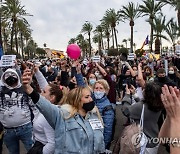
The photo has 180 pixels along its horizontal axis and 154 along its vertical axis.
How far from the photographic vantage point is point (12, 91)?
432 centimetres

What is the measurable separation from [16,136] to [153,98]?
1983 mm

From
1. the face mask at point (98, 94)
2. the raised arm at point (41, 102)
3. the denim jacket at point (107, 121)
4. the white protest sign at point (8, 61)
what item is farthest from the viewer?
the white protest sign at point (8, 61)

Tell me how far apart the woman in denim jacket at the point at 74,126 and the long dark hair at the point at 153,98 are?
2.19 feet

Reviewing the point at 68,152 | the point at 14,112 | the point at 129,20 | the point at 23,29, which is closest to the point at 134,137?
the point at 68,152

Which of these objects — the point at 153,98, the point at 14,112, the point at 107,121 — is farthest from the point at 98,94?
the point at 153,98

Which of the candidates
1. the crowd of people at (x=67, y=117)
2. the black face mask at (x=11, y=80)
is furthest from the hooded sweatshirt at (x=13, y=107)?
the black face mask at (x=11, y=80)

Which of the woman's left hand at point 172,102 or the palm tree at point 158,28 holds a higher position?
the palm tree at point 158,28

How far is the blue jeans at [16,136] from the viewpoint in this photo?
4363 millimetres

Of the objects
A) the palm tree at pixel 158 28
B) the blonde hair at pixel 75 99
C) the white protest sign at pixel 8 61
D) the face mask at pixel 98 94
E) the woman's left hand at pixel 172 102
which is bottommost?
the face mask at pixel 98 94

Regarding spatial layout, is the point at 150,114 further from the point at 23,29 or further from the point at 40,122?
the point at 23,29

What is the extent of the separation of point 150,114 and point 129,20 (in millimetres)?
47187

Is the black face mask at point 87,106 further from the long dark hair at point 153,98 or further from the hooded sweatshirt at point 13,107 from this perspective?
the hooded sweatshirt at point 13,107

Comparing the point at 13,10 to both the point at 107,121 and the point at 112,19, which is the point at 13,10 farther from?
the point at 107,121

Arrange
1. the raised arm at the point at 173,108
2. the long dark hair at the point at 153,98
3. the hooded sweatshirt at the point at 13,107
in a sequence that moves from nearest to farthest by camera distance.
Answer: the raised arm at the point at 173,108
the long dark hair at the point at 153,98
the hooded sweatshirt at the point at 13,107
